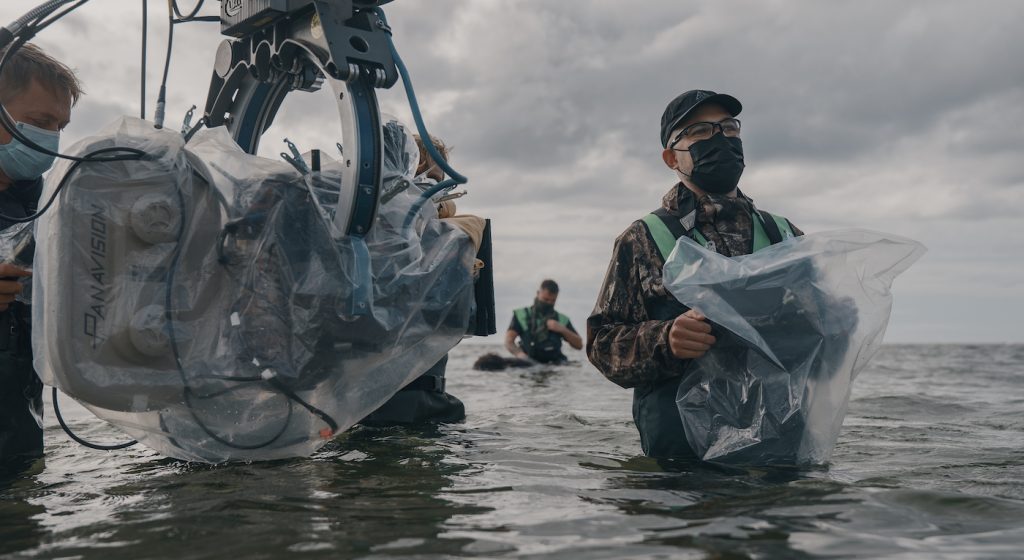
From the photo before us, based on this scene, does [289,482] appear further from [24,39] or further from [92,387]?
[24,39]

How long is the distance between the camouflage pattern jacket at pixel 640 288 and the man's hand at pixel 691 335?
0.15 m

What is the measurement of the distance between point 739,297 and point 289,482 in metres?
1.84

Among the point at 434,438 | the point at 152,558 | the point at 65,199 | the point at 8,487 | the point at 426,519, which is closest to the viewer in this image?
the point at 152,558

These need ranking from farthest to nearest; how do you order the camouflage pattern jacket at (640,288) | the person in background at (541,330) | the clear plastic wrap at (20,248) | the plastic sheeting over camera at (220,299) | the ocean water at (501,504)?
the person in background at (541,330), the camouflage pattern jacket at (640,288), the clear plastic wrap at (20,248), the plastic sheeting over camera at (220,299), the ocean water at (501,504)

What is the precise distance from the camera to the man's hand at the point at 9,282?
3104mm

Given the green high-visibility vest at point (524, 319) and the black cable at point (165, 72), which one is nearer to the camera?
the black cable at point (165, 72)

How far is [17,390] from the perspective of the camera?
3.47m

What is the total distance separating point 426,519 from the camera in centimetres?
265

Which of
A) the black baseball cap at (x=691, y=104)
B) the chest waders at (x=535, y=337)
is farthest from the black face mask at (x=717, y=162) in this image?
the chest waders at (x=535, y=337)

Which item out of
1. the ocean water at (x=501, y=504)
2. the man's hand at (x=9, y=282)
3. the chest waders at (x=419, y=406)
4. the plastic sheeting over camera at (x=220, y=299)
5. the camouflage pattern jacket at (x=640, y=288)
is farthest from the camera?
the chest waders at (x=419, y=406)

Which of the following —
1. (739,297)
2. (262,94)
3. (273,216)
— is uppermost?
(262,94)

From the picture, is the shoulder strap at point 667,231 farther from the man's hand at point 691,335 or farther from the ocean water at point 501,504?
the ocean water at point 501,504

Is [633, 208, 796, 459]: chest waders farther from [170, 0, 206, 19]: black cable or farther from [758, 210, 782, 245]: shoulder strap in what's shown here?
[170, 0, 206, 19]: black cable

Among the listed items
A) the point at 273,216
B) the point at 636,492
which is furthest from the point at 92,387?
the point at 636,492
